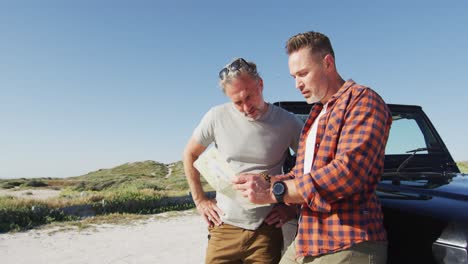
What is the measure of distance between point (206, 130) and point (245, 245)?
84cm

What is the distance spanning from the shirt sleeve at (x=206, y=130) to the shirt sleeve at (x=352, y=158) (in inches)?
45.5

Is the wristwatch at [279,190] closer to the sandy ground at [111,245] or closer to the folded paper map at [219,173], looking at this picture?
the folded paper map at [219,173]

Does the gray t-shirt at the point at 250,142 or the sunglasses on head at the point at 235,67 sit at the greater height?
the sunglasses on head at the point at 235,67

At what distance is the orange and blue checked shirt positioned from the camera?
1.60 metres

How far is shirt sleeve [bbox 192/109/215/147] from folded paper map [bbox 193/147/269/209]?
467 millimetres

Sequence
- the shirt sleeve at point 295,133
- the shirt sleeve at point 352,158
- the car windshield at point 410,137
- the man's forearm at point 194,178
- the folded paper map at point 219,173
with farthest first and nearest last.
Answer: the car windshield at point 410,137 < the man's forearm at point 194,178 < the shirt sleeve at point 295,133 < the folded paper map at point 219,173 < the shirt sleeve at point 352,158

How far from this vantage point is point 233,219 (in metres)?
2.65

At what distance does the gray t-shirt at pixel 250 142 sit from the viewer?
8.48 feet

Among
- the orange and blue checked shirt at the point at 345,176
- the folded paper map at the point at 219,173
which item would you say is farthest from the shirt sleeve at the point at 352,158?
the folded paper map at the point at 219,173

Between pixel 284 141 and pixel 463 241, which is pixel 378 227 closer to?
pixel 463 241

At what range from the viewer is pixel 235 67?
8.43 feet

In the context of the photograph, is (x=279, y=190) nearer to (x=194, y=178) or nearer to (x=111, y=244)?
(x=194, y=178)

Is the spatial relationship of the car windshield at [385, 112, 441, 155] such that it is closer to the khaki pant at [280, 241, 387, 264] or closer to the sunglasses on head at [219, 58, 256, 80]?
the sunglasses on head at [219, 58, 256, 80]

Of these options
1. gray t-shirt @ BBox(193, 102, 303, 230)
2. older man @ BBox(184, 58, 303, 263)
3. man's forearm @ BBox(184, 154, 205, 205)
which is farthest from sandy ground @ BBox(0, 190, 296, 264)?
gray t-shirt @ BBox(193, 102, 303, 230)
